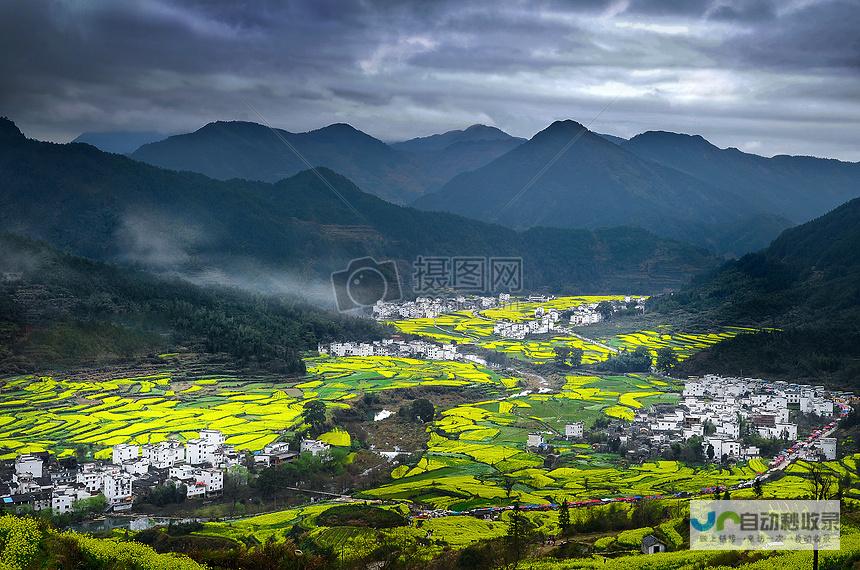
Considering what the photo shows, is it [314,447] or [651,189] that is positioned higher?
[651,189]

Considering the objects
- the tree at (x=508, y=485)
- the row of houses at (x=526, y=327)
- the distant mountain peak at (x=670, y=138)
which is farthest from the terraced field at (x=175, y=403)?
the distant mountain peak at (x=670, y=138)

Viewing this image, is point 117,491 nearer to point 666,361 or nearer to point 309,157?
point 666,361

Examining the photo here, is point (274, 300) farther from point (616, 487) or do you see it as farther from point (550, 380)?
point (616, 487)

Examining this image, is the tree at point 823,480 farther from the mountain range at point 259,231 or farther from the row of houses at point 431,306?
the mountain range at point 259,231

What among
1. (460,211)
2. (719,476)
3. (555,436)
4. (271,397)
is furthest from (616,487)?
(460,211)

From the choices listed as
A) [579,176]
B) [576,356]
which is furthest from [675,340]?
[579,176]

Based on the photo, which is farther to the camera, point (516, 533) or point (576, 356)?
point (576, 356)
